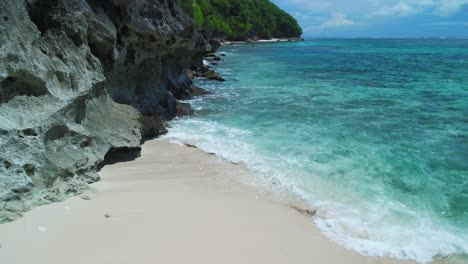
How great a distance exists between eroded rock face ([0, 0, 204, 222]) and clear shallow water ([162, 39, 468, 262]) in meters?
3.21

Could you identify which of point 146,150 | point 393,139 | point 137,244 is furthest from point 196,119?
point 137,244

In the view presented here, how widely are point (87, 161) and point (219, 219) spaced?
3.08 metres

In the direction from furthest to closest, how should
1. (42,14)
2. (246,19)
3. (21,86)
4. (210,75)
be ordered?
1. (246,19)
2. (210,75)
3. (42,14)
4. (21,86)

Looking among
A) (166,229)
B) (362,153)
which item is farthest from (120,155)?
(362,153)

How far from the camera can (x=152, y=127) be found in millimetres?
12242

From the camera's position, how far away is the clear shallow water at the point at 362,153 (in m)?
7.11

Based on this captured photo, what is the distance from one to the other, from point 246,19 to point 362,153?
359 ft

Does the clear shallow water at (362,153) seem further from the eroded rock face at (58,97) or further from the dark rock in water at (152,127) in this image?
the eroded rock face at (58,97)

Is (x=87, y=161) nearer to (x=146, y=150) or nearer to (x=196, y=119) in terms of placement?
(x=146, y=150)

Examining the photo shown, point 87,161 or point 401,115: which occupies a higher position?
point 87,161

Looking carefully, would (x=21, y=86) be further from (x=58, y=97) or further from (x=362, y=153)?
(x=362, y=153)

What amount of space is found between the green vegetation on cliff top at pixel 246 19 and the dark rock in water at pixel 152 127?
2918 inches

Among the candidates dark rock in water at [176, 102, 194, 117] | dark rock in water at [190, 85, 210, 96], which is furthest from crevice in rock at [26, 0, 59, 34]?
dark rock in water at [190, 85, 210, 96]

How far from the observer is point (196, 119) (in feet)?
49.9
